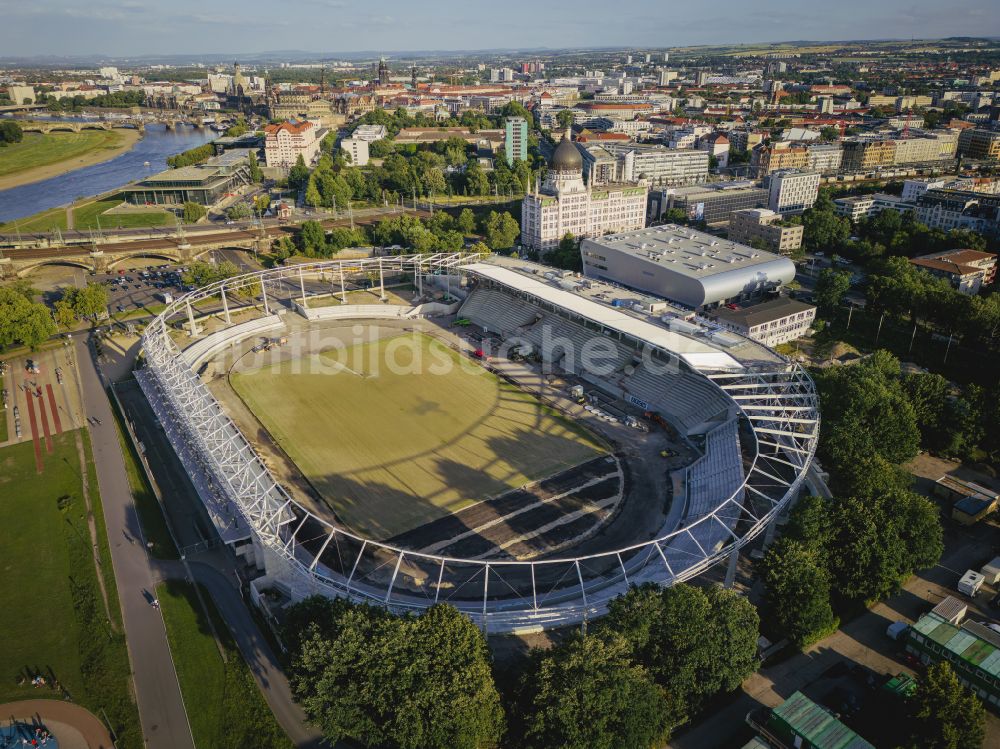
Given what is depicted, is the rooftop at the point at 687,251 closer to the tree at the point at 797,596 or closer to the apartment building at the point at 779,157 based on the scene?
the tree at the point at 797,596

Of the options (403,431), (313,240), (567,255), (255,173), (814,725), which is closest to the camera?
(814,725)

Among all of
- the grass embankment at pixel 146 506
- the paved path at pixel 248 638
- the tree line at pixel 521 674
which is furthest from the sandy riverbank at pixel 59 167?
the tree line at pixel 521 674

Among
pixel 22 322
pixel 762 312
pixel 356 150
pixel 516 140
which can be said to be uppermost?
pixel 516 140

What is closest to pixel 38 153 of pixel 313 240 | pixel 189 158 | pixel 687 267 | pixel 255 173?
pixel 189 158

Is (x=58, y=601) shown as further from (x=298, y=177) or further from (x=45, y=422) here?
(x=298, y=177)

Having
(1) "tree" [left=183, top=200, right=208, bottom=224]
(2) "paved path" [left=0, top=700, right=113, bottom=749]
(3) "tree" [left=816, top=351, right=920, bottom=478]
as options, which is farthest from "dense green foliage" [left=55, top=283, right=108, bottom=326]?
(3) "tree" [left=816, top=351, right=920, bottom=478]

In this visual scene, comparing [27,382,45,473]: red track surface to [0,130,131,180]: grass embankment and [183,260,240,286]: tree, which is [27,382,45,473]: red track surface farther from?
[0,130,131,180]: grass embankment
